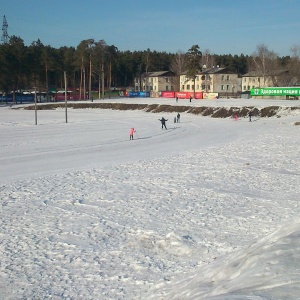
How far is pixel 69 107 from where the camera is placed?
8794cm

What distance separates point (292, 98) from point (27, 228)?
6720 cm

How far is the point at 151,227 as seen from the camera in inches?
458

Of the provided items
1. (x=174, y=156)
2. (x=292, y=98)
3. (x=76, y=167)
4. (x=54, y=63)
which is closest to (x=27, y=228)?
(x=76, y=167)

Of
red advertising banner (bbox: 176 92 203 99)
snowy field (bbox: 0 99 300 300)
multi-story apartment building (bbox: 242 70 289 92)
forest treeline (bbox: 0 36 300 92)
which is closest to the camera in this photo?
snowy field (bbox: 0 99 300 300)

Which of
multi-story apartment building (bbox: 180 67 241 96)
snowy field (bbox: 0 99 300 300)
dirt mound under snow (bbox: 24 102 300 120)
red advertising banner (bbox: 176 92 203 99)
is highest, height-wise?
multi-story apartment building (bbox: 180 67 241 96)

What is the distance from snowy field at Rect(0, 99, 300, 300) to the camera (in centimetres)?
792

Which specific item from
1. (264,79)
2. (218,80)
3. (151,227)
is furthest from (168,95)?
(151,227)

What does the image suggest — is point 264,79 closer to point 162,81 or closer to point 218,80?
point 218,80

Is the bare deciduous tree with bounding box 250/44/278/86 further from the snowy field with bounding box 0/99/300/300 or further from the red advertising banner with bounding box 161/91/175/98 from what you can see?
the snowy field with bounding box 0/99/300/300

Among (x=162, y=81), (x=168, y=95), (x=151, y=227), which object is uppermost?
(x=162, y=81)

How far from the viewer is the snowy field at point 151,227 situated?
7922mm

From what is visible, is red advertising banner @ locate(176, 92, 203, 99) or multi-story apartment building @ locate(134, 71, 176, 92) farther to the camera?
multi-story apartment building @ locate(134, 71, 176, 92)

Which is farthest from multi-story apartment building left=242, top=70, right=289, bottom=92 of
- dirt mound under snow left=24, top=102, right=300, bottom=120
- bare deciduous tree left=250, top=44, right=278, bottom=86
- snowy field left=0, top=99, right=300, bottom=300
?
snowy field left=0, top=99, right=300, bottom=300

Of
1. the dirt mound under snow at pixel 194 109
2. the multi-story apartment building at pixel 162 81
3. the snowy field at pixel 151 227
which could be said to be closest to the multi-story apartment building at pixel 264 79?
the multi-story apartment building at pixel 162 81
